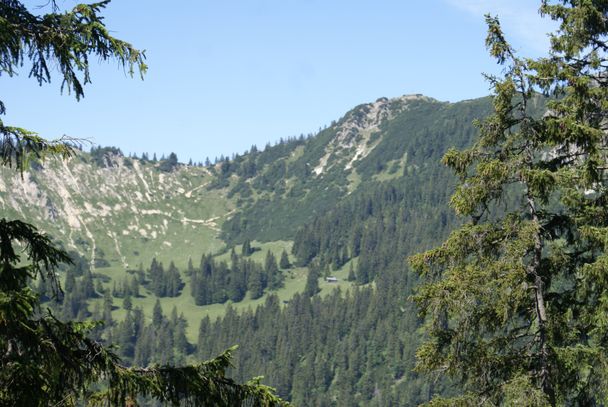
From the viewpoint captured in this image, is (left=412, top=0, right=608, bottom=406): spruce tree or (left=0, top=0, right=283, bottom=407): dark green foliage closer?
(left=0, top=0, right=283, bottom=407): dark green foliage

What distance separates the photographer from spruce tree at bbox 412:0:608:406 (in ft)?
62.3

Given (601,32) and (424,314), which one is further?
(601,32)

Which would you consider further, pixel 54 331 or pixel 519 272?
pixel 519 272

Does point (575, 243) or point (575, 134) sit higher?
Answer: point (575, 134)

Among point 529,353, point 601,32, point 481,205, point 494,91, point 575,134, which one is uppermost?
point 601,32

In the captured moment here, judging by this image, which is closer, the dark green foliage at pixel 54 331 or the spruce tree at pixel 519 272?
the dark green foliage at pixel 54 331

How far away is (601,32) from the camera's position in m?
23.5

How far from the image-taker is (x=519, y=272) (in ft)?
61.7

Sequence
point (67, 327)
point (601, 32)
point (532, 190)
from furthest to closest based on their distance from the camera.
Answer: point (601, 32), point (532, 190), point (67, 327)

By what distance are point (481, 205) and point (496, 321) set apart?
3.30 m

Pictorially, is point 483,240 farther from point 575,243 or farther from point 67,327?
point 67,327

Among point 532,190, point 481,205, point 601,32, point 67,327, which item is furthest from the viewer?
point 601,32

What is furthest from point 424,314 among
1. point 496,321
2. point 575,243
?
point 575,243

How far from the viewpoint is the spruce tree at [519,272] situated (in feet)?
62.3
